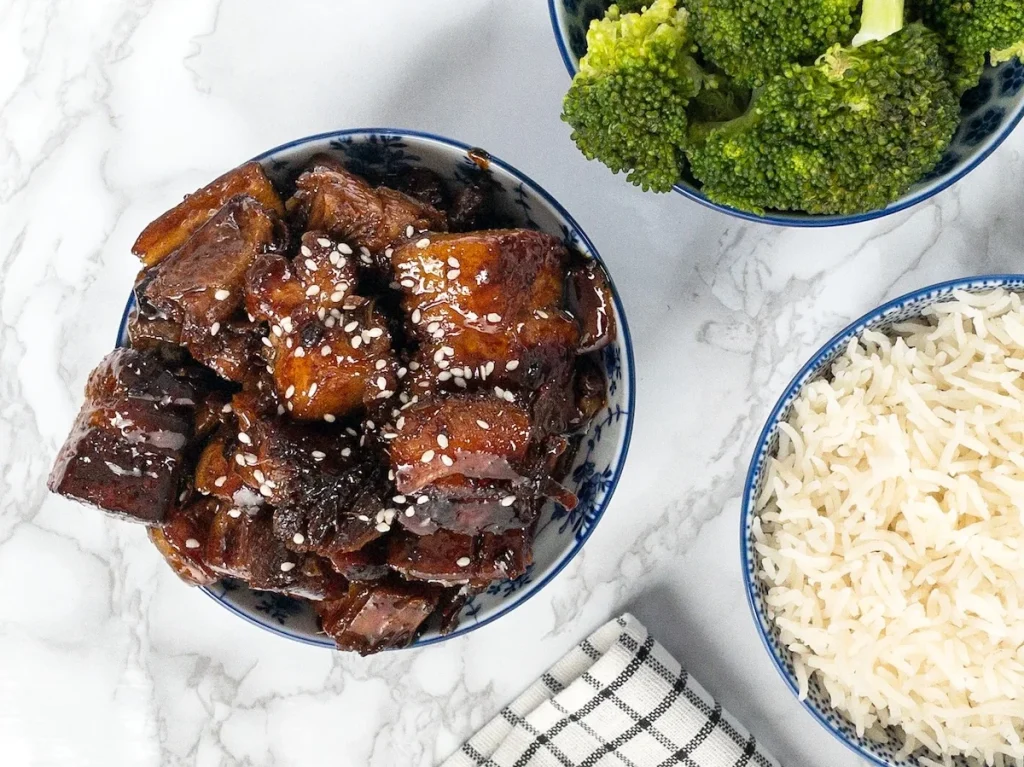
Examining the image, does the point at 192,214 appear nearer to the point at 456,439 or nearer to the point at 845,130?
the point at 456,439

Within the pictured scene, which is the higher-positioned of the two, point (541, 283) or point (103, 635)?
point (541, 283)

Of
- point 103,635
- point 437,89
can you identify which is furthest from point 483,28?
point 103,635

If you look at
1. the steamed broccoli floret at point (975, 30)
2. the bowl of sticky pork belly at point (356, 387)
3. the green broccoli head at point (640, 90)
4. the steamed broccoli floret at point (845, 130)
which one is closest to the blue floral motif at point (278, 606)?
the bowl of sticky pork belly at point (356, 387)

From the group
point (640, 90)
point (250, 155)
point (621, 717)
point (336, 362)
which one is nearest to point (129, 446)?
point (336, 362)

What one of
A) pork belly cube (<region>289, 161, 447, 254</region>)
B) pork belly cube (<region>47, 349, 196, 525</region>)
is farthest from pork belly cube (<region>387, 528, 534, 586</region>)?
pork belly cube (<region>289, 161, 447, 254</region>)

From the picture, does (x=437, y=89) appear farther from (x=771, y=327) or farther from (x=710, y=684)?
(x=710, y=684)

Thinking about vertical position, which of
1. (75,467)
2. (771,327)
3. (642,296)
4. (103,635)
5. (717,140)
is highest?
(717,140)

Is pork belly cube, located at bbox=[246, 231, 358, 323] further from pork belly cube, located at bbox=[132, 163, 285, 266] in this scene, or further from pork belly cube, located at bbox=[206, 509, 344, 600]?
pork belly cube, located at bbox=[206, 509, 344, 600]
